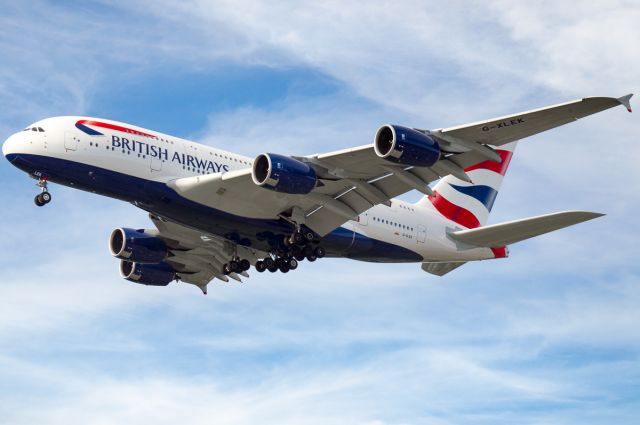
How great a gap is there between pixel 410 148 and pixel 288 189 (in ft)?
15.7

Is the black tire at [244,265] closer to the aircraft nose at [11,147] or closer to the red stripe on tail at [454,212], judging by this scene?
the red stripe on tail at [454,212]

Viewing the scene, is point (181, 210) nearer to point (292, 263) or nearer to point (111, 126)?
point (111, 126)

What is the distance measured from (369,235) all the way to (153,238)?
9.30 m

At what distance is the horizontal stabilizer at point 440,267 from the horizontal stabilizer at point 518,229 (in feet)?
4.40

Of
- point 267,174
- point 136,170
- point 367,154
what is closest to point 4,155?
point 136,170

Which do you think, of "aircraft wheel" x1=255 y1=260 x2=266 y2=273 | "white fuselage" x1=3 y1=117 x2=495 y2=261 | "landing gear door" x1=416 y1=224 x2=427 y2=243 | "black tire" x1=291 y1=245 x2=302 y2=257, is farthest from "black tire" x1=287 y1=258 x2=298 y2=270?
"landing gear door" x1=416 y1=224 x2=427 y2=243

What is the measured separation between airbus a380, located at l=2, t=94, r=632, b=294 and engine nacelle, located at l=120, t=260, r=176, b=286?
201 centimetres

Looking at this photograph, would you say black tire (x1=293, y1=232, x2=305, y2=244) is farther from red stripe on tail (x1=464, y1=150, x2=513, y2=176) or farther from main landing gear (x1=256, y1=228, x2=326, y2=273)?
red stripe on tail (x1=464, y1=150, x2=513, y2=176)

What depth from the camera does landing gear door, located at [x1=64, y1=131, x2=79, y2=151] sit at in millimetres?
38375

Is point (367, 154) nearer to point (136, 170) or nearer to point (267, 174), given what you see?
point (267, 174)

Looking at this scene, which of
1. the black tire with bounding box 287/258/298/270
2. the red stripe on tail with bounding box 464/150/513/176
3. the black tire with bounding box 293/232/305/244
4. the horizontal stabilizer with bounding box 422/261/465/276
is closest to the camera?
the black tire with bounding box 293/232/305/244

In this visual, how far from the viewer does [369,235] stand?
43.7 m

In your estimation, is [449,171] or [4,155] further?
[4,155]

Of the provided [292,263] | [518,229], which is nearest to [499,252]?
[518,229]
